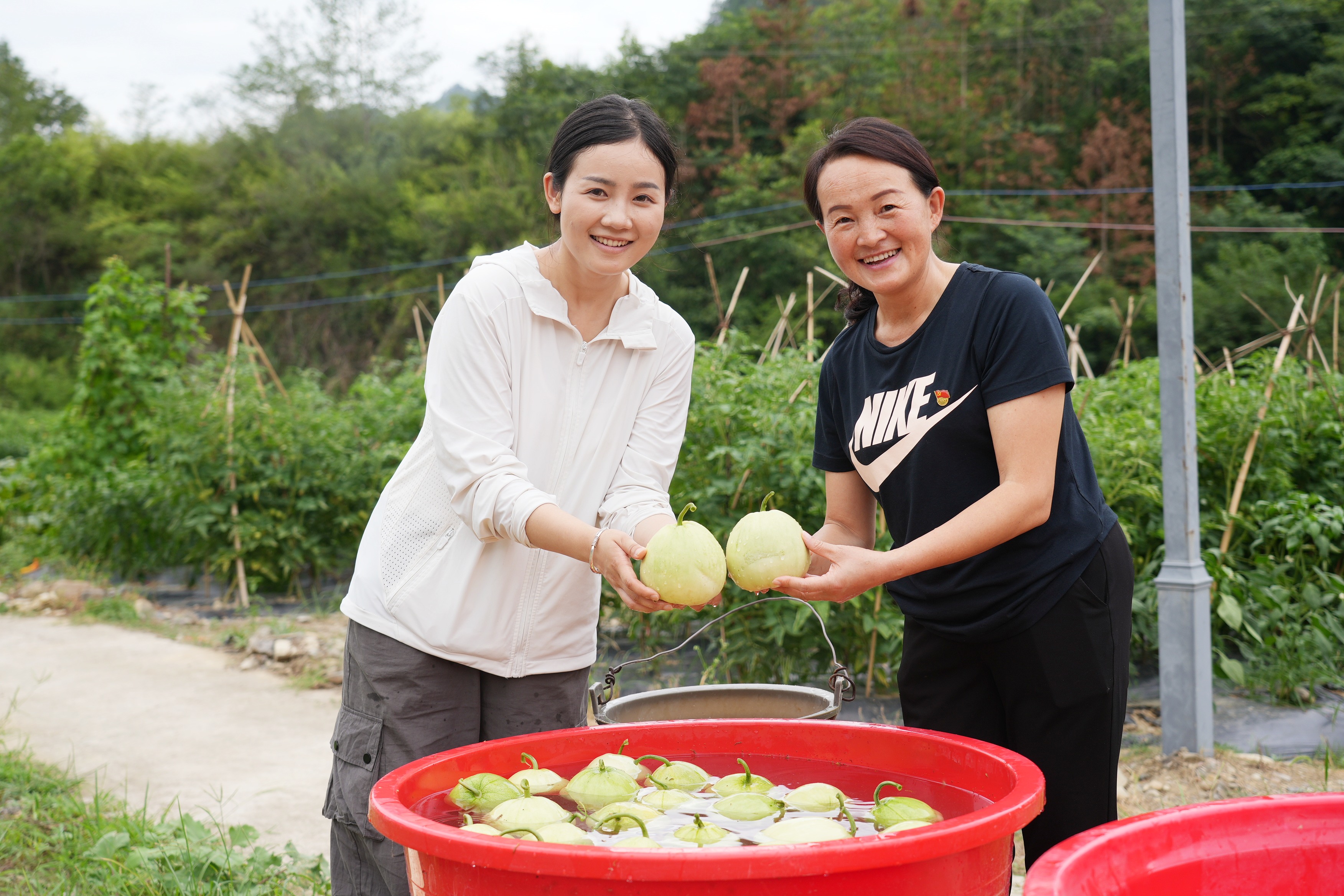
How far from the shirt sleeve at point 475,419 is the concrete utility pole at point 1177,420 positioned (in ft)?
7.67

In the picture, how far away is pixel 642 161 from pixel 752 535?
2.23ft

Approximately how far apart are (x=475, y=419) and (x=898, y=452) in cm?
70

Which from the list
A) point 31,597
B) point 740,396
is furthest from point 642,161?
point 31,597

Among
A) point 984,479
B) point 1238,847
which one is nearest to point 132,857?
point 984,479

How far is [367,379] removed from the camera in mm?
7969

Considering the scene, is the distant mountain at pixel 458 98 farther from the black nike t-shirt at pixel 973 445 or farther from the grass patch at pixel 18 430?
the black nike t-shirt at pixel 973 445

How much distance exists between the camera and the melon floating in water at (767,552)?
5.72 feet

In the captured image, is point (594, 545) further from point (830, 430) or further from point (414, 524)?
point (830, 430)

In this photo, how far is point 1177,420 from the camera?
3.43 m

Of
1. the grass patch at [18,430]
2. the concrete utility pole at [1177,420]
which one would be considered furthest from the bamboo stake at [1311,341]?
the grass patch at [18,430]

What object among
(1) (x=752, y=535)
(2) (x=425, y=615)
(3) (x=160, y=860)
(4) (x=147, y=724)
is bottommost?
(4) (x=147, y=724)

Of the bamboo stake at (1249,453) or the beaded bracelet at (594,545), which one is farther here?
the bamboo stake at (1249,453)

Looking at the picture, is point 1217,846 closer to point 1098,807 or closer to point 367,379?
point 1098,807

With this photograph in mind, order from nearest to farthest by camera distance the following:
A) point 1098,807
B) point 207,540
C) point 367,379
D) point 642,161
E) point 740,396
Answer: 1. point 1098,807
2. point 642,161
3. point 740,396
4. point 207,540
5. point 367,379
